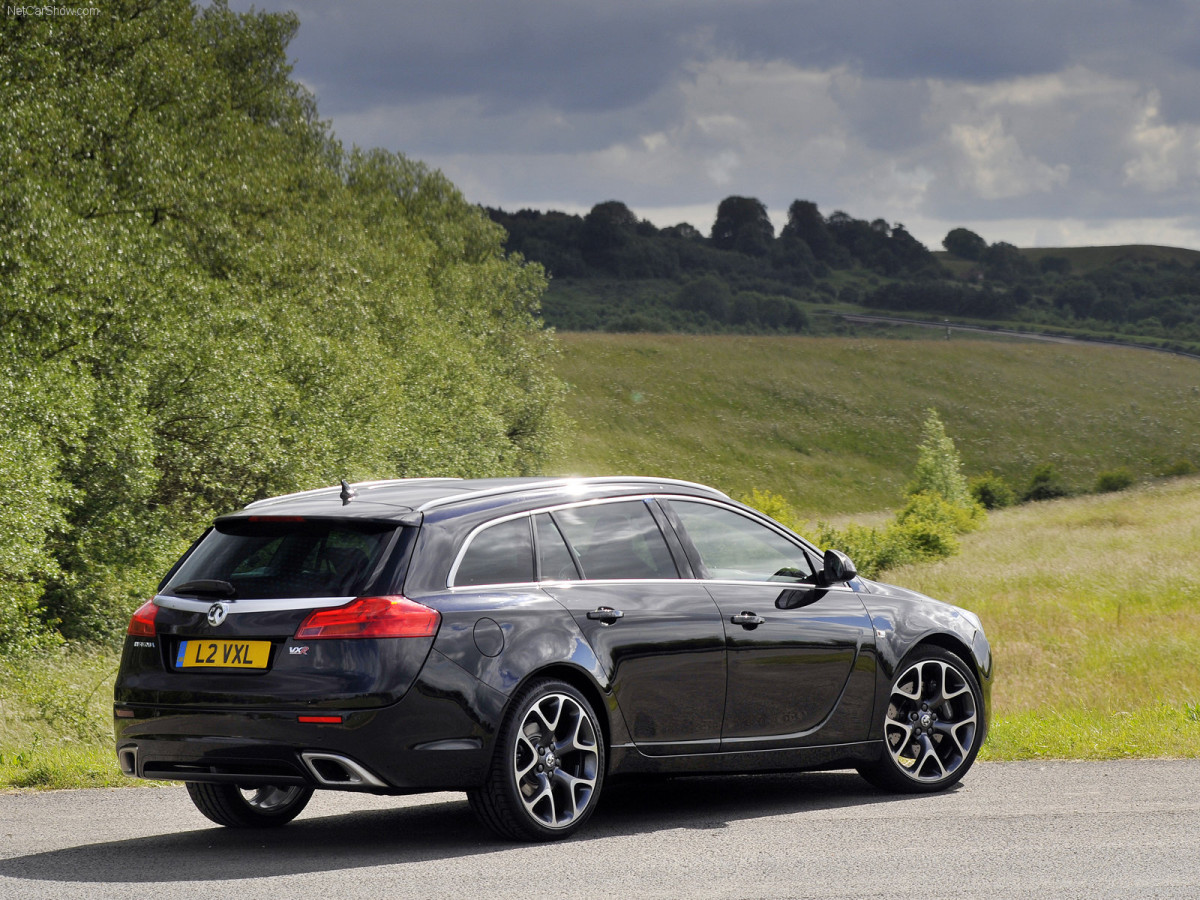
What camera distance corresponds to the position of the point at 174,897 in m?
4.80

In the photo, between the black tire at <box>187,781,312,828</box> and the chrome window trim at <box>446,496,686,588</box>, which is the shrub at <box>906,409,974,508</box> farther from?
the black tire at <box>187,781,312,828</box>

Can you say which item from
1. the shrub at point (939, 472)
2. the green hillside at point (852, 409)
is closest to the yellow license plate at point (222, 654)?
the shrub at point (939, 472)

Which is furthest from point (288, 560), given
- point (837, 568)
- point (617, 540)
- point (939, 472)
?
point (939, 472)

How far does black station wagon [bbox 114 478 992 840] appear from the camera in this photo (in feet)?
17.6

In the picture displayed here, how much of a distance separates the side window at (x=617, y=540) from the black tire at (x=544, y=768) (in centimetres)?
67

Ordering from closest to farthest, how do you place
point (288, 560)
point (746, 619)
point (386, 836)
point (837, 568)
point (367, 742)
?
point (367, 742) → point (288, 560) → point (386, 836) → point (746, 619) → point (837, 568)

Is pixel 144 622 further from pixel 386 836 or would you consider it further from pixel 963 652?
pixel 963 652

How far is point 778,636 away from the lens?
6.69 metres

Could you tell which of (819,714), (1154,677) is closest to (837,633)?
(819,714)

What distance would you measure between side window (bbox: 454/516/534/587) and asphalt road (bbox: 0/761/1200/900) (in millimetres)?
1178

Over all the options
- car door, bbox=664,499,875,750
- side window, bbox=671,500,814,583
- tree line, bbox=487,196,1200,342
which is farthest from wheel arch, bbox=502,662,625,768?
tree line, bbox=487,196,1200,342

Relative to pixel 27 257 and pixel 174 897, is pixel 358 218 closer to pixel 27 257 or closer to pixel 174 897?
pixel 27 257
